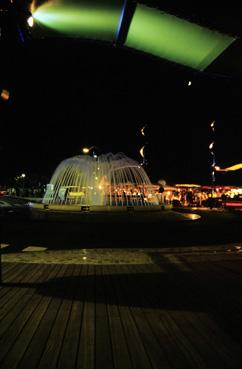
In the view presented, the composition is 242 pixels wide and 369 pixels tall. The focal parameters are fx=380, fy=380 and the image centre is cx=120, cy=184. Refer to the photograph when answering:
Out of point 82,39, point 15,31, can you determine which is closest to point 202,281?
point 82,39

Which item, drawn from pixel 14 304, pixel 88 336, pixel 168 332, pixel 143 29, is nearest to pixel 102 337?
pixel 88 336

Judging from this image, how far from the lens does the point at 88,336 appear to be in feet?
13.9

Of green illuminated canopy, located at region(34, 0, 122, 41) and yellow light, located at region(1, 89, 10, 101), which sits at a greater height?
green illuminated canopy, located at region(34, 0, 122, 41)

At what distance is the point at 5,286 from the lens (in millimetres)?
6461

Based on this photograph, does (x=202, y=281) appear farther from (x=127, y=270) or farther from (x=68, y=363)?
(x=68, y=363)

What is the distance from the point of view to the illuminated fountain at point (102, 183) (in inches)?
1231

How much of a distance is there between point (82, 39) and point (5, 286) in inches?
169

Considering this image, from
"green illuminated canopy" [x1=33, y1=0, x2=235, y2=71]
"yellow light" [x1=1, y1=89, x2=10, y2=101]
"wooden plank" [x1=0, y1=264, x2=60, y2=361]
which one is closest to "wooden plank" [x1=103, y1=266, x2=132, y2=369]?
"wooden plank" [x1=0, y1=264, x2=60, y2=361]

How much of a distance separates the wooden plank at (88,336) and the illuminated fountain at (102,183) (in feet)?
82.0

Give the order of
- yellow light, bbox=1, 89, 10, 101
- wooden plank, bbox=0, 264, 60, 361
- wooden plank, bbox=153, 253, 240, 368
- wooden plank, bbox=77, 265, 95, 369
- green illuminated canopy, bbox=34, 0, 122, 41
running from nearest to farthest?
1. wooden plank, bbox=77, 265, 95, 369
2. wooden plank, bbox=153, 253, 240, 368
3. wooden plank, bbox=0, 264, 60, 361
4. green illuminated canopy, bbox=34, 0, 122, 41
5. yellow light, bbox=1, 89, 10, 101

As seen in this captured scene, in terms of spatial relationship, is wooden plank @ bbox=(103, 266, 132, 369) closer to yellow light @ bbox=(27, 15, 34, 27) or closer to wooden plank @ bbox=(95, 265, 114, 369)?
wooden plank @ bbox=(95, 265, 114, 369)

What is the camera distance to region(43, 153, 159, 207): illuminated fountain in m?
31.3

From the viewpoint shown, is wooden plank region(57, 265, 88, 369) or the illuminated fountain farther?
the illuminated fountain

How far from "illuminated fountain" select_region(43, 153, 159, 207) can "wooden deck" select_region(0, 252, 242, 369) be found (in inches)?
918
